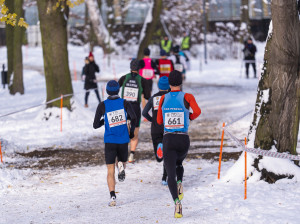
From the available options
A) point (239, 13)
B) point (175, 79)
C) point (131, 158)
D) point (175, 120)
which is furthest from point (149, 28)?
point (175, 120)

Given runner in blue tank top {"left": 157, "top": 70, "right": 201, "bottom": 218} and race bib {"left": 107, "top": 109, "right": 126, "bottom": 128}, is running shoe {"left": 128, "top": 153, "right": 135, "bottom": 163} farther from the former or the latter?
runner in blue tank top {"left": 157, "top": 70, "right": 201, "bottom": 218}

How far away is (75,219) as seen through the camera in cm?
769

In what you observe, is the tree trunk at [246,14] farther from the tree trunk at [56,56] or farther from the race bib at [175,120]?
the race bib at [175,120]

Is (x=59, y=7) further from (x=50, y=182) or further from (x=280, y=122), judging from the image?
(x=280, y=122)

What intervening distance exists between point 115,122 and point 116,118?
6 cm

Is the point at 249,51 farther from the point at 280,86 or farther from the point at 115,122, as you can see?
the point at 115,122

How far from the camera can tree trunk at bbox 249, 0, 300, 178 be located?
29.8 ft

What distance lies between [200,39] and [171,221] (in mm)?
38452

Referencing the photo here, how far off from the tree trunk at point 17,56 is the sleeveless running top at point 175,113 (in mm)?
15784

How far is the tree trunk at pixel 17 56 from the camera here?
Result: 22530 millimetres

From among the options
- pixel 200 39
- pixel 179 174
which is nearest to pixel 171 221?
pixel 179 174

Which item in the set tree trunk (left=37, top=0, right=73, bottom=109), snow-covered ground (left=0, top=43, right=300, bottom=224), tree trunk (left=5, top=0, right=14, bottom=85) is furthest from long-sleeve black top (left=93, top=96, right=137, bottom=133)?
tree trunk (left=5, top=0, right=14, bottom=85)

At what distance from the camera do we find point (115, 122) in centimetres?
829

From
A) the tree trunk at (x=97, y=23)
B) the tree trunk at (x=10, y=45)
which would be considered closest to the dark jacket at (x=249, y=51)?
the tree trunk at (x=10, y=45)
